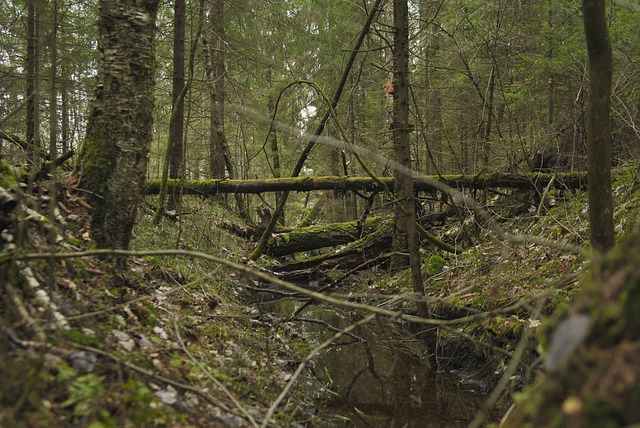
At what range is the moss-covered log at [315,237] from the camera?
10070 mm

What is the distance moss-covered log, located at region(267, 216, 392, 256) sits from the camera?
10.1 m

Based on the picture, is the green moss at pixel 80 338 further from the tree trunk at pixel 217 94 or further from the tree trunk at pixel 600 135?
the tree trunk at pixel 217 94

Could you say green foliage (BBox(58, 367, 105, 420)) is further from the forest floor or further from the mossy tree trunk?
the mossy tree trunk

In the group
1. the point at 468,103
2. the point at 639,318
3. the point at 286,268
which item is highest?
the point at 468,103

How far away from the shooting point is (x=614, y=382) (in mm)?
1101

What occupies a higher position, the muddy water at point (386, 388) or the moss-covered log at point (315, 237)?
the moss-covered log at point (315, 237)

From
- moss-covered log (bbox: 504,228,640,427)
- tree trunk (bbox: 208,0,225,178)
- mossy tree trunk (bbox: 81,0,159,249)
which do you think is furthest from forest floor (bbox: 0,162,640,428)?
tree trunk (bbox: 208,0,225,178)

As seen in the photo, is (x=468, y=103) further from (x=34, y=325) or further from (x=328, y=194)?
(x=34, y=325)

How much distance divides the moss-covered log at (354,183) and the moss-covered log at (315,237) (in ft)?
5.23

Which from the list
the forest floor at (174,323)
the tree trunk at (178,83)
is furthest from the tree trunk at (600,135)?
the tree trunk at (178,83)

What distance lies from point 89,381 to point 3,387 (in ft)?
1.53

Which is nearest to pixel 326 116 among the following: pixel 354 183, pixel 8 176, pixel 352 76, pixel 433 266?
pixel 354 183

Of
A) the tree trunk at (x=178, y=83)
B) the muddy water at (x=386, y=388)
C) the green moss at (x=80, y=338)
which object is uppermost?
the tree trunk at (x=178, y=83)

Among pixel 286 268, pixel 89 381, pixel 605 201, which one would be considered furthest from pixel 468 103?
pixel 89 381
